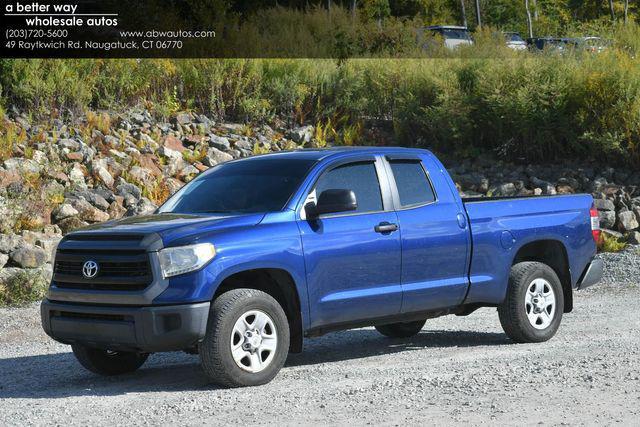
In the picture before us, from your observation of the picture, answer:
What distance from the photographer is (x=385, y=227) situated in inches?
357

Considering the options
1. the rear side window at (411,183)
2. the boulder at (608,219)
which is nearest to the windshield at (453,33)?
the boulder at (608,219)

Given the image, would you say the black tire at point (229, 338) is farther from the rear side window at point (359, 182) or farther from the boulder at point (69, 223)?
the boulder at point (69, 223)

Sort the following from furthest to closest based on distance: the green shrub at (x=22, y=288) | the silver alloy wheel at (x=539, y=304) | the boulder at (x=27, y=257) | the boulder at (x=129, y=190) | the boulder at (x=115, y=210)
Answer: the boulder at (x=129, y=190), the boulder at (x=115, y=210), the boulder at (x=27, y=257), the green shrub at (x=22, y=288), the silver alloy wheel at (x=539, y=304)

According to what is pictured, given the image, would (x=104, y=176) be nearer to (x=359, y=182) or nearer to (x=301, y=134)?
(x=301, y=134)

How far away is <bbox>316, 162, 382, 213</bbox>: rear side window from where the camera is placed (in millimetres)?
9078

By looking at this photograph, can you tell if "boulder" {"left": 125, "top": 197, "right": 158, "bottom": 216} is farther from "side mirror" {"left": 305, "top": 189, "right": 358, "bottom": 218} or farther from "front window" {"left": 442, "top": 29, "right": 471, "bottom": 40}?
"front window" {"left": 442, "top": 29, "right": 471, "bottom": 40}

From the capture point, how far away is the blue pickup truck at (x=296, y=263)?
796cm

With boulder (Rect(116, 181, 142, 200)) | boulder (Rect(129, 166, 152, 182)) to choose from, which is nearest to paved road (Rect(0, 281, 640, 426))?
boulder (Rect(116, 181, 142, 200))

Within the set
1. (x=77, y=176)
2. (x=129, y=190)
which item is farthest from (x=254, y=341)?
(x=77, y=176)

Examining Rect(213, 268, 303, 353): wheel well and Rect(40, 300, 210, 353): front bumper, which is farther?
Rect(213, 268, 303, 353): wheel well

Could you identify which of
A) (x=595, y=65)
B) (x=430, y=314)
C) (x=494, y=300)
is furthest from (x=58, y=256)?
(x=595, y=65)

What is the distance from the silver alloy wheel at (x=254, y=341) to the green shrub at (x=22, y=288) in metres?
6.28

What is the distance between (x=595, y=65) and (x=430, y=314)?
1234 cm

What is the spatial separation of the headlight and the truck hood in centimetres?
7
